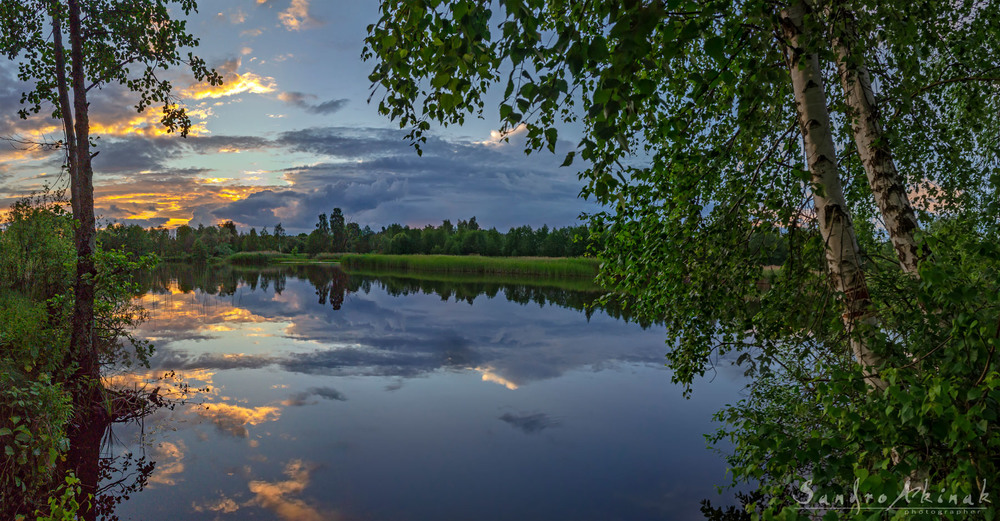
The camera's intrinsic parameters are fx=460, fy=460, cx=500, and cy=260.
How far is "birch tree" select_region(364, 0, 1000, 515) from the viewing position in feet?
7.07

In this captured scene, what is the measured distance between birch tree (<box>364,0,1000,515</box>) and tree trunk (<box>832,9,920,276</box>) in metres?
0.02

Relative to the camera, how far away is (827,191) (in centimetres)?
366

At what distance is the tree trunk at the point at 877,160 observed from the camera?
3934mm

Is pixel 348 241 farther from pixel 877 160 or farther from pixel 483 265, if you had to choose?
pixel 877 160

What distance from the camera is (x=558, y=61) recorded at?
7.43 ft

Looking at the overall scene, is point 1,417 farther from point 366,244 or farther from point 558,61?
point 366,244

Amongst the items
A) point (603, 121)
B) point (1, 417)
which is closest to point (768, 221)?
point (603, 121)

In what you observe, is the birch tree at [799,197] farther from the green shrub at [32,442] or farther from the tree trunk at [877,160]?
the green shrub at [32,442]

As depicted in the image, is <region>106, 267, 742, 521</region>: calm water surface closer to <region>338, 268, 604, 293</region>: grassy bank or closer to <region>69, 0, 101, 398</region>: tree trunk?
<region>69, 0, 101, 398</region>: tree trunk

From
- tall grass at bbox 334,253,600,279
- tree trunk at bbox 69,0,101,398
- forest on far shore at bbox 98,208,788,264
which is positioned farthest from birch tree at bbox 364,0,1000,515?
forest on far shore at bbox 98,208,788,264

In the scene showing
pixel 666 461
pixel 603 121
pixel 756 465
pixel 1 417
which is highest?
pixel 603 121

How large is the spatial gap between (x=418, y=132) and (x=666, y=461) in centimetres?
791

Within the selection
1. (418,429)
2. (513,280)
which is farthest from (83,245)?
(513,280)

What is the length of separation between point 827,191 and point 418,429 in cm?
894
